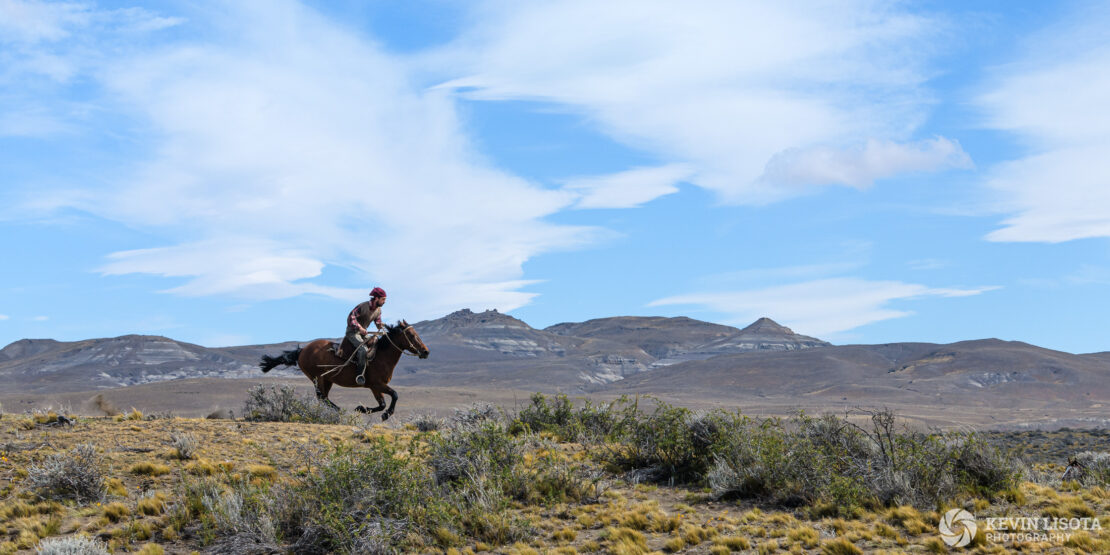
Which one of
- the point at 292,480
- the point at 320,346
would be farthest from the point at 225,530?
the point at 320,346

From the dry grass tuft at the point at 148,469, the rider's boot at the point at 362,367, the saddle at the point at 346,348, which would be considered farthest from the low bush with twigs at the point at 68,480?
the saddle at the point at 346,348

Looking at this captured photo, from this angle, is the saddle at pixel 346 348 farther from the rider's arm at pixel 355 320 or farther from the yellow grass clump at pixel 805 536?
the yellow grass clump at pixel 805 536

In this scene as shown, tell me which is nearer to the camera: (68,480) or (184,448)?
(68,480)

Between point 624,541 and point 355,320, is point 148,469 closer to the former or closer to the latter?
point 355,320

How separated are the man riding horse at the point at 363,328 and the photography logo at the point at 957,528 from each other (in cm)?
1097

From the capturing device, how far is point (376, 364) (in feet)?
53.6

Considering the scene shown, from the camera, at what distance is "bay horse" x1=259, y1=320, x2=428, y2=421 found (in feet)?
53.7

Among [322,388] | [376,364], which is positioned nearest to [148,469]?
[376,364]

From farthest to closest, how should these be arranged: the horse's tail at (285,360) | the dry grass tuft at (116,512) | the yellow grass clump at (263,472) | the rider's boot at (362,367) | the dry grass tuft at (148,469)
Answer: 1. the horse's tail at (285,360)
2. the rider's boot at (362,367)
3. the dry grass tuft at (148,469)
4. the yellow grass clump at (263,472)
5. the dry grass tuft at (116,512)

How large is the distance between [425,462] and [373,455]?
4.64ft

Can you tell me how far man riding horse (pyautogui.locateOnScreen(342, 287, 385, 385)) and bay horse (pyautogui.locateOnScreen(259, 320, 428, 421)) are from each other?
0.53ft

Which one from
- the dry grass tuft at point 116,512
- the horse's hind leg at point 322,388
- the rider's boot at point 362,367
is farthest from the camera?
the horse's hind leg at point 322,388

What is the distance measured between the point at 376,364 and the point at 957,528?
1109cm

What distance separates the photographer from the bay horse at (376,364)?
16.4 m
